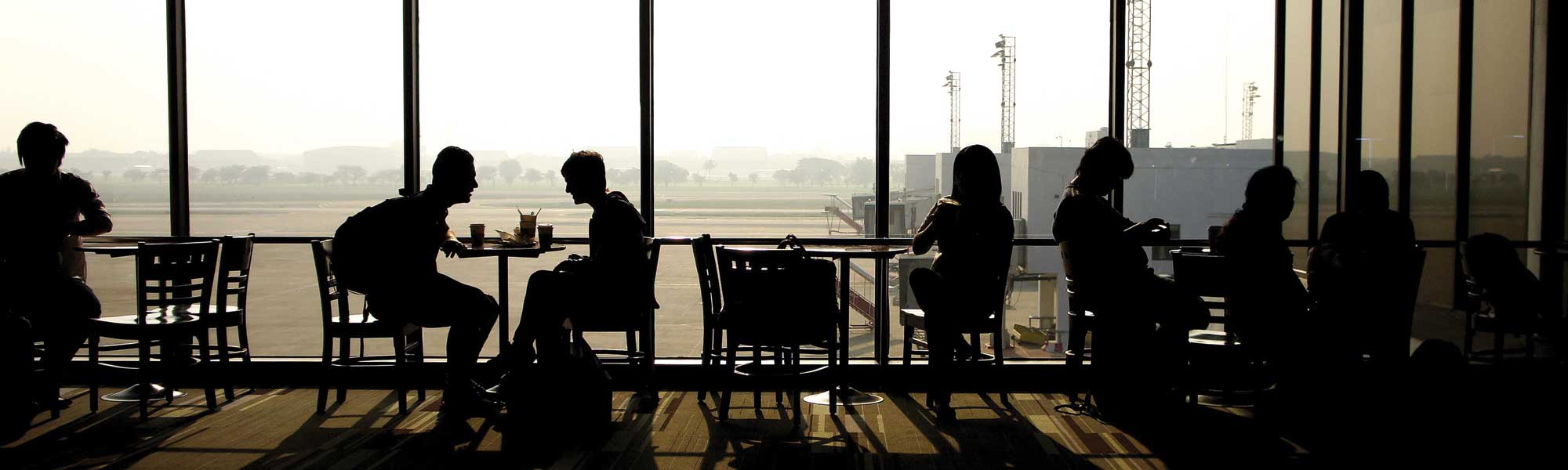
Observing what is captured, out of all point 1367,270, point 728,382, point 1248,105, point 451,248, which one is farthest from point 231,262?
point 1248,105

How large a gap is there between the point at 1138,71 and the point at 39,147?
17.6ft

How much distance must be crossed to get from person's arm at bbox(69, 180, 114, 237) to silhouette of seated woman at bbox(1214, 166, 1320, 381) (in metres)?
4.95

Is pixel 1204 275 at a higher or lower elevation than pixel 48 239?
lower

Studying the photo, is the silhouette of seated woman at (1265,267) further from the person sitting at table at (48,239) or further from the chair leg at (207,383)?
the person sitting at table at (48,239)

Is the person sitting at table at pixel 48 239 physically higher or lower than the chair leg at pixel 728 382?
higher

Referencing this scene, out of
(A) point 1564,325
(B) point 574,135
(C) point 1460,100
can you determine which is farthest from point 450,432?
(C) point 1460,100

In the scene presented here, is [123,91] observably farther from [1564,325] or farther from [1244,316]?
[1564,325]

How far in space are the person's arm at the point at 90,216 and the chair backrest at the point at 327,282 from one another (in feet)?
2.91

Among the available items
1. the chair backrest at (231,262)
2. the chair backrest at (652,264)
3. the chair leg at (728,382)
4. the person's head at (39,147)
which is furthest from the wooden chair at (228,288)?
the chair leg at (728,382)

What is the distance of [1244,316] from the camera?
161 inches

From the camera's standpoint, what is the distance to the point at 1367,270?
13.5 ft

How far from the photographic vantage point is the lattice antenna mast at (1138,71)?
5332mm

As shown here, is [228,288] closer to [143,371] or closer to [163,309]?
[163,309]

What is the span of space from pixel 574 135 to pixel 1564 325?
5579 mm
